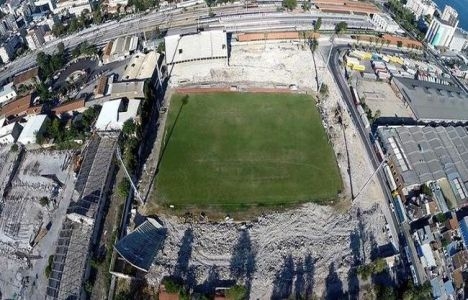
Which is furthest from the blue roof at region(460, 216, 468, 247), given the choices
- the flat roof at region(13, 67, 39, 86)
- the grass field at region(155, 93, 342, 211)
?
the flat roof at region(13, 67, 39, 86)

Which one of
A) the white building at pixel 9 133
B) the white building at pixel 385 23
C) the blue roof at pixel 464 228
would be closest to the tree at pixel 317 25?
the white building at pixel 385 23

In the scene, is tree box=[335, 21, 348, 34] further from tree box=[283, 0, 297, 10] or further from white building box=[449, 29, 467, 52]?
white building box=[449, 29, 467, 52]

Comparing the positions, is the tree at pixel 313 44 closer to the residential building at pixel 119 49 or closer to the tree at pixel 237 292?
the residential building at pixel 119 49

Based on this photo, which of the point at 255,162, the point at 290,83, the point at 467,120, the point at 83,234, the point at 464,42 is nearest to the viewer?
the point at 83,234

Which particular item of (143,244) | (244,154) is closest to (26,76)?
(244,154)

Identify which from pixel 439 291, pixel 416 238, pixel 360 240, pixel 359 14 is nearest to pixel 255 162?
pixel 360 240

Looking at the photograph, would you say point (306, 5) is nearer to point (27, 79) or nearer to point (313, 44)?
point (313, 44)

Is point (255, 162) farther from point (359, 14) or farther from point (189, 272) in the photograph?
point (359, 14)
